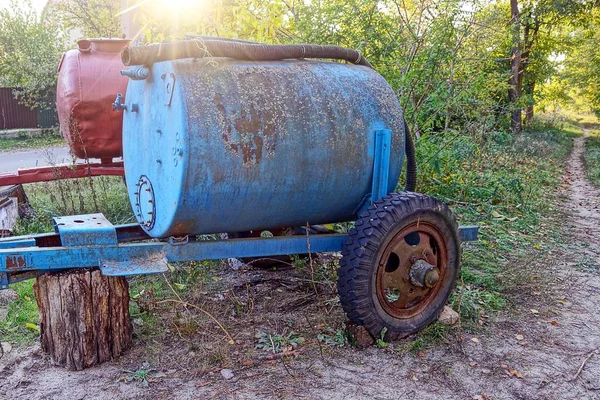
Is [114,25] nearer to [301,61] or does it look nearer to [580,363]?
[301,61]

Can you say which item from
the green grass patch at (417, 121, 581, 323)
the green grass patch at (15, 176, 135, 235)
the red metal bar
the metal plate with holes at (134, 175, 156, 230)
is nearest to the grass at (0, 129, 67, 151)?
the green grass patch at (15, 176, 135, 235)

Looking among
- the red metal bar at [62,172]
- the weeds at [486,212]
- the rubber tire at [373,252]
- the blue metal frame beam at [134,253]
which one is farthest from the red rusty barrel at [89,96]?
the weeds at [486,212]

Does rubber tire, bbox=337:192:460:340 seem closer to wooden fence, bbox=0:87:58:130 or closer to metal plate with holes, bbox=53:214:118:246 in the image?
metal plate with holes, bbox=53:214:118:246

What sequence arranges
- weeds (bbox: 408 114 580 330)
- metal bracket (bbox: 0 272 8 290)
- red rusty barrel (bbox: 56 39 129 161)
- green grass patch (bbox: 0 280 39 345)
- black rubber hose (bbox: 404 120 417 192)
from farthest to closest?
red rusty barrel (bbox: 56 39 129 161)
weeds (bbox: 408 114 580 330)
black rubber hose (bbox: 404 120 417 192)
green grass patch (bbox: 0 280 39 345)
metal bracket (bbox: 0 272 8 290)

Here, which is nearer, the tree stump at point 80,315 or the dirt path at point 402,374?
the dirt path at point 402,374

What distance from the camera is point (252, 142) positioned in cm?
330

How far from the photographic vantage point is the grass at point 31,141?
16828mm

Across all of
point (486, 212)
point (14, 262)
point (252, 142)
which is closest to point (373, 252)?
point (252, 142)

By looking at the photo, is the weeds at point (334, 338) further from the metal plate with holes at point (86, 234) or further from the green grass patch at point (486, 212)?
the metal plate with holes at point (86, 234)

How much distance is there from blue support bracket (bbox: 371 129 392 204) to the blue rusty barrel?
0.15 feet

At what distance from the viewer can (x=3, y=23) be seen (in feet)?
75.9

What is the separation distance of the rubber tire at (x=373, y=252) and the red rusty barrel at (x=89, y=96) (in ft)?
10.2

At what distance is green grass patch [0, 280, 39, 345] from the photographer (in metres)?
3.74

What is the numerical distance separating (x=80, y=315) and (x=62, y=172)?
10.1ft
